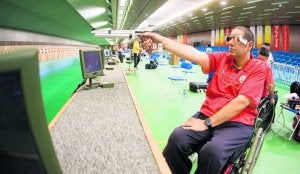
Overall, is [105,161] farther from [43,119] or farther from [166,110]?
[166,110]

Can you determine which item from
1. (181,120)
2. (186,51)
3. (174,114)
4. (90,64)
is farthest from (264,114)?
(174,114)

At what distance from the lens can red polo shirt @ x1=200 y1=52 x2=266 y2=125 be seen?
2.27m

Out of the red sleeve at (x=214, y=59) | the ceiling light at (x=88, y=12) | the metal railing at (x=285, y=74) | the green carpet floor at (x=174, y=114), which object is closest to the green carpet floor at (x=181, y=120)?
the green carpet floor at (x=174, y=114)

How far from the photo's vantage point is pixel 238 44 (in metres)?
2.40

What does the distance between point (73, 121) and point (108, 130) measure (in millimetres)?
432

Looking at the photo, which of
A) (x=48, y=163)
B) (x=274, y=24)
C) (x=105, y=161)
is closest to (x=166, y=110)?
(x=105, y=161)

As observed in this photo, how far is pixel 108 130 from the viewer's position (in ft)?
6.55

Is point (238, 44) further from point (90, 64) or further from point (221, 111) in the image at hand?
point (90, 64)

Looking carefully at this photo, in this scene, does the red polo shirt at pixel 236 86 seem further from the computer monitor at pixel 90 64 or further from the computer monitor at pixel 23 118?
the computer monitor at pixel 90 64

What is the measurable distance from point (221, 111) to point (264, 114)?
58 cm

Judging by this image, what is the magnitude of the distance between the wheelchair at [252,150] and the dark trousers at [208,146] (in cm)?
7

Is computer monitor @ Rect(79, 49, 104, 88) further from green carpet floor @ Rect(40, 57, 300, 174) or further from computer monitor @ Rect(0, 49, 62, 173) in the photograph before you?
computer monitor @ Rect(0, 49, 62, 173)

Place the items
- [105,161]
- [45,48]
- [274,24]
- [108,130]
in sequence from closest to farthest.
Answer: [105,161]
[108,130]
[45,48]
[274,24]

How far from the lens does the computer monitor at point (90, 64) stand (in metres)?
3.71
